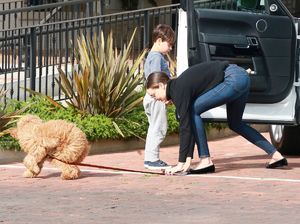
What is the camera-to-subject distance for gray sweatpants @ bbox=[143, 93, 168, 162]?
10.9 meters

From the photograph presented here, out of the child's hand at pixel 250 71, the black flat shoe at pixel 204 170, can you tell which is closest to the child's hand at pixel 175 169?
the black flat shoe at pixel 204 170

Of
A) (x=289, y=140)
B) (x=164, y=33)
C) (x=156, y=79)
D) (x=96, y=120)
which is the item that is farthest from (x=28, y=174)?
(x=289, y=140)

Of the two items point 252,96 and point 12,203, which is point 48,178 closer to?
point 12,203

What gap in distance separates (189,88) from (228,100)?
1.37 feet

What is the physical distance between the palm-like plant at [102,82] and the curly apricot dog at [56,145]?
2267 mm

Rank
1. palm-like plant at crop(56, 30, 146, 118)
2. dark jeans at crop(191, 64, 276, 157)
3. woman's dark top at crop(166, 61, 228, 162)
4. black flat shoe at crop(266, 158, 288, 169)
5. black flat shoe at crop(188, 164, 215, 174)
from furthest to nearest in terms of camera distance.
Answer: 1. palm-like plant at crop(56, 30, 146, 118)
2. black flat shoe at crop(266, 158, 288, 169)
3. black flat shoe at crop(188, 164, 215, 174)
4. dark jeans at crop(191, 64, 276, 157)
5. woman's dark top at crop(166, 61, 228, 162)

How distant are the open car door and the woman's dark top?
0.91 ft

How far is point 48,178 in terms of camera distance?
409 inches

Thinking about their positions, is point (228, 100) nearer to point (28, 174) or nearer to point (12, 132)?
point (28, 174)

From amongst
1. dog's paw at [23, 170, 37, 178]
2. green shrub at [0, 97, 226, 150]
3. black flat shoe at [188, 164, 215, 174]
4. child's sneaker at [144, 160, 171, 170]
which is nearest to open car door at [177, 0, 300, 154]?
black flat shoe at [188, 164, 215, 174]

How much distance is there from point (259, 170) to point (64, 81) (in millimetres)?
2830

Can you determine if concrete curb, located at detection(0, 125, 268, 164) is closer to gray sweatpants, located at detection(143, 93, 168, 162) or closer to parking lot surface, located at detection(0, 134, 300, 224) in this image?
parking lot surface, located at detection(0, 134, 300, 224)

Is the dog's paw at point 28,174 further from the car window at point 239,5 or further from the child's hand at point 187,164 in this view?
the car window at point 239,5

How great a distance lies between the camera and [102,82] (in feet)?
40.8
